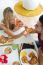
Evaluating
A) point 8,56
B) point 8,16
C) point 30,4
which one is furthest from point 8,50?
point 30,4

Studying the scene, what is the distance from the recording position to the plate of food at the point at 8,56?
0.72 m

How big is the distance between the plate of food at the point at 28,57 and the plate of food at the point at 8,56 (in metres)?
0.02

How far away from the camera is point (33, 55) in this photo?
2.45 ft

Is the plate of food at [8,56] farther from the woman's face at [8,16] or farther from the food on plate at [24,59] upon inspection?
the woman's face at [8,16]

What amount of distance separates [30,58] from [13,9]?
0.31 metres

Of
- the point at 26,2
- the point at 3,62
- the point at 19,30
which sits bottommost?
the point at 3,62

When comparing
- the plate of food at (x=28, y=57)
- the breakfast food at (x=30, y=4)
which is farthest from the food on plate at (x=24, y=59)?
the breakfast food at (x=30, y=4)

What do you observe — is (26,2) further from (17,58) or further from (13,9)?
(17,58)

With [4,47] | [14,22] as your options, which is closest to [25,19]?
[14,22]

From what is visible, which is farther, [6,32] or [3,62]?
[6,32]

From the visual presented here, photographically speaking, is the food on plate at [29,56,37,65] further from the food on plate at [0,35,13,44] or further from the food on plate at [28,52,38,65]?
the food on plate at [0,35,13,44]

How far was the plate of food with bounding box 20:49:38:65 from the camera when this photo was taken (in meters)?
0.72

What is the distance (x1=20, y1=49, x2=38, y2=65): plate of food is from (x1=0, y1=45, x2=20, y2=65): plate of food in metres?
0.02

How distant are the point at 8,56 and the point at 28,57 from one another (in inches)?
2.9
